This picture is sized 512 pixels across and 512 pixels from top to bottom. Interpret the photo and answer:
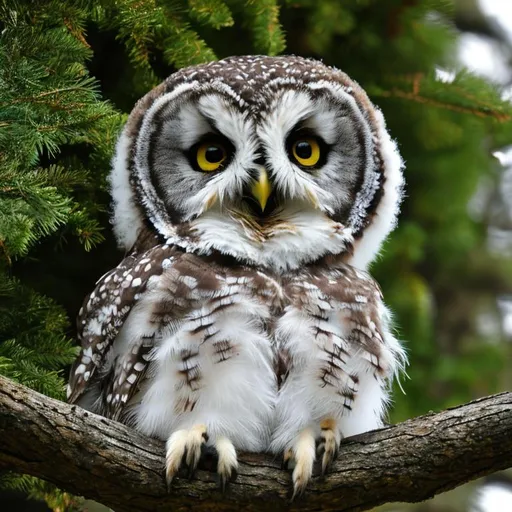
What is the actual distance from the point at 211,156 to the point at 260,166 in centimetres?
21

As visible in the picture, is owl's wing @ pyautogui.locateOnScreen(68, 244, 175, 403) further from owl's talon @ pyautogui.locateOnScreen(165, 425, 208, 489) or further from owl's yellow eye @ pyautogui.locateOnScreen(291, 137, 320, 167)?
owl's yellow eye @ pyautogui.locateOnScreen(291, 137, 320, 167)

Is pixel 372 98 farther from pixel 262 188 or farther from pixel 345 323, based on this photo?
pixel 345 323

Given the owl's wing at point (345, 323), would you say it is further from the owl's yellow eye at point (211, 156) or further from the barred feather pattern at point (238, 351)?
the owl's yellow eye at point (211, 156)

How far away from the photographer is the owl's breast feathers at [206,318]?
2.52 meters

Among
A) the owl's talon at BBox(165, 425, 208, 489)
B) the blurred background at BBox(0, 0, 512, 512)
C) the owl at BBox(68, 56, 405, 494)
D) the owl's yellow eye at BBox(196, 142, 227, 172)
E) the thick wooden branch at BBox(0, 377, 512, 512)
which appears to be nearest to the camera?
the thick wooden branch at BBox(0, 377, 512, 512)

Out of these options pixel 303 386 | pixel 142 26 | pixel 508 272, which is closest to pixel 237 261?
pixel 303 386

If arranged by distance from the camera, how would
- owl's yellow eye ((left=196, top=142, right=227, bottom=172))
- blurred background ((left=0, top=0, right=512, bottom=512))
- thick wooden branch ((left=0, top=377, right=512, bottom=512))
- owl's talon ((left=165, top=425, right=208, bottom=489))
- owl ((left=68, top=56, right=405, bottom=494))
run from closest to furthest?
1. thick wooden branch ((left=0, top=377, right=512, bottom=512))
2. owl's talon ((left=165, top=425, right=208, bottom=489))
3. owl ((left=68, top=56, right=405, bottom=494))
4. blurred background ((left=0, top=0, right=512, bottom=512))
5. owl's yellow eye ((left=196, top=142, right=227, bottom=172))

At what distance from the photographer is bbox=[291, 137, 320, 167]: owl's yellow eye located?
286 centimetres

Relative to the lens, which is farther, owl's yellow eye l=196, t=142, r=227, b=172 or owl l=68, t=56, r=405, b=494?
owl's yellow eye l=196, t=142, r=227, b=172

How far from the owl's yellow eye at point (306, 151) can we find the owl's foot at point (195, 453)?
94cm

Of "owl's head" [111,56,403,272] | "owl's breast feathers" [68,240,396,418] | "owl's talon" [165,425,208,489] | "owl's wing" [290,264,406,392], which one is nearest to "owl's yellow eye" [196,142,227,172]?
"owl's head" [111,56,403,272]

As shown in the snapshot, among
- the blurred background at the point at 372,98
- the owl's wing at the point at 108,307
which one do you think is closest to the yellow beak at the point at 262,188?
the owl's wing at the point at 108,307

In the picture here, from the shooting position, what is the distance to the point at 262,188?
8.78 ft

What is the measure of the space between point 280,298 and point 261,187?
1.12ft
